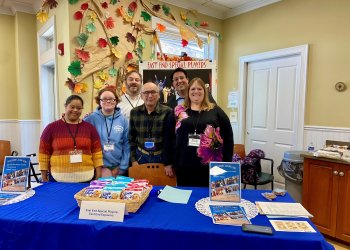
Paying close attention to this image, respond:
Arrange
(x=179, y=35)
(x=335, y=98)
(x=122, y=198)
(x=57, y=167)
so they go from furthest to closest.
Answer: (x=179, y=35), (x=335, y=98), (x=57, y=167), (x=122, y=198)

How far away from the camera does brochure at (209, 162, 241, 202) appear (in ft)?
4.37

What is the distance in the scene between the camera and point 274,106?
3.61m

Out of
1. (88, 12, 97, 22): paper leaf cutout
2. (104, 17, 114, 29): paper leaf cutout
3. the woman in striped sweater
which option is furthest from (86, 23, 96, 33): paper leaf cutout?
the woman in striped sweater

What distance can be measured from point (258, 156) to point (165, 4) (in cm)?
254

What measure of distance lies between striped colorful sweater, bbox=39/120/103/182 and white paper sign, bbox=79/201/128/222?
28.1 inches

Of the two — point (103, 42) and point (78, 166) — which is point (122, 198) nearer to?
point (78, 166)

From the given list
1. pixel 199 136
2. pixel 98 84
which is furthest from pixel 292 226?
pixel 98 84

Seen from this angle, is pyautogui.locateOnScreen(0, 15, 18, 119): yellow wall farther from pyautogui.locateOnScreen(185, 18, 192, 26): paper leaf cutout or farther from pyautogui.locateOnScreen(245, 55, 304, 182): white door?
pyautogui.locateOnScreen(245, 55, 304, 182): white door

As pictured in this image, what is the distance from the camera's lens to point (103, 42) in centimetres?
297

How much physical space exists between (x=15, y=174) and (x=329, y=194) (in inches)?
105

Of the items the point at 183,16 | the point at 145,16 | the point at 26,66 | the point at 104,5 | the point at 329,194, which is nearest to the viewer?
the point at 329,194

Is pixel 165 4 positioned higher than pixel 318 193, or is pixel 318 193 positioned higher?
pixel 165 4

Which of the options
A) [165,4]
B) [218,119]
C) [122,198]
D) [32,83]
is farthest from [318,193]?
[32,83]

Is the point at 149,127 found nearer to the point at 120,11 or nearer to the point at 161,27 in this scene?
the point at 120,11
